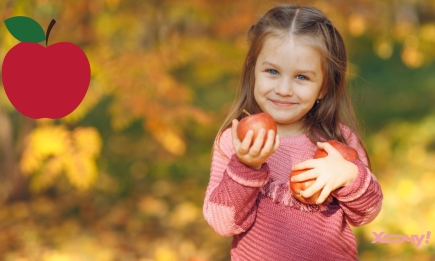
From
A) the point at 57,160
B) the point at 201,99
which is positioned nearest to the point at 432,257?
the point at 57,160

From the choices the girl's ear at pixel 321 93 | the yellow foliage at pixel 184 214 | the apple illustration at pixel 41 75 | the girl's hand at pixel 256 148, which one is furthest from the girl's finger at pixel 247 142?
the yellow foliage at pixel 184 214

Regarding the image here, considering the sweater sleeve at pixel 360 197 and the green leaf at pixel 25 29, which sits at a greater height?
the green leaf at pixel 25 29

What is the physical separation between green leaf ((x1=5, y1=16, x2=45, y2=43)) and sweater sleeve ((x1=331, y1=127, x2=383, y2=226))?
3.89 ft

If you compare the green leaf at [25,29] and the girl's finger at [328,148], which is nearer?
the girl's finger at [328,148]

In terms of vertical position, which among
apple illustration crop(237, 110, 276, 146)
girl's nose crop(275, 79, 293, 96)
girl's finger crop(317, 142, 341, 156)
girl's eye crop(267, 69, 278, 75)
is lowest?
girl's finger crop(317, 142, 341, 156)

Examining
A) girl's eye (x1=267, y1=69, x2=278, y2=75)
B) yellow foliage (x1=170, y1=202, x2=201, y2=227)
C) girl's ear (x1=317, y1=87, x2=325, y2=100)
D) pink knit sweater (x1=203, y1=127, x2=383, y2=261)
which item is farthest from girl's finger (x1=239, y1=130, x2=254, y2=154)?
yellow foliage (x1=170, y1=202, x2=201, y2=227)

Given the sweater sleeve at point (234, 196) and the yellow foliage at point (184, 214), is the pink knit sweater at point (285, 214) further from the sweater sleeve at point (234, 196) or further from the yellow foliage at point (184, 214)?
the yellow foliage at point (184, 214)

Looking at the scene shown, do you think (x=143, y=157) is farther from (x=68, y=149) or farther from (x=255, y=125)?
(x=255, y=125)

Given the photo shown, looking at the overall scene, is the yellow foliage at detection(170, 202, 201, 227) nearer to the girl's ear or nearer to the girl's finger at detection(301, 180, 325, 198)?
the girl's ear

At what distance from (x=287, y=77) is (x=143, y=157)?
4.33 m

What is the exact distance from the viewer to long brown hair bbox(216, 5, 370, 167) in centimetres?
179

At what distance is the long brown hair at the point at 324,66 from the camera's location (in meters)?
1.79

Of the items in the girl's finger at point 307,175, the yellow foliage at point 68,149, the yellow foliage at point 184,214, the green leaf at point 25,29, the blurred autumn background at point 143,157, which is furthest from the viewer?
the yellow foliage at point 184,214

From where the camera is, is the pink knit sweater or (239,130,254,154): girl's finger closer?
(239,130,254,154): girl's finger
